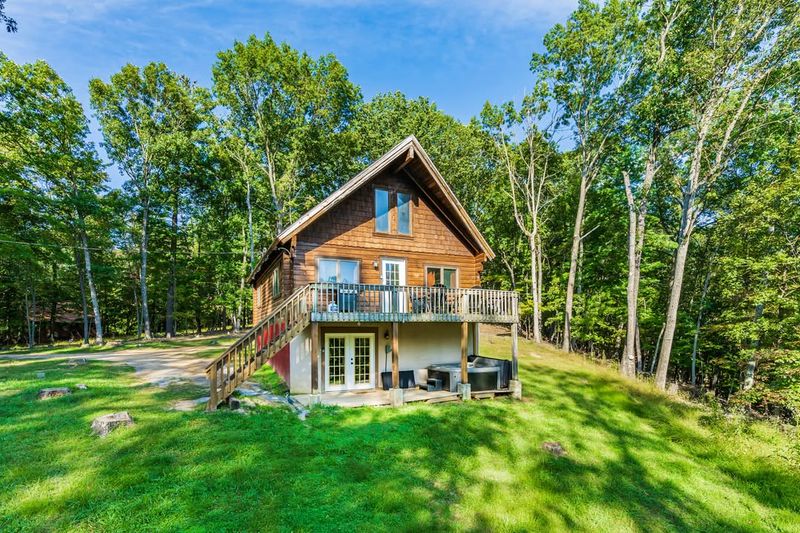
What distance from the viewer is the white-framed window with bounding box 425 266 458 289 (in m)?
14.0

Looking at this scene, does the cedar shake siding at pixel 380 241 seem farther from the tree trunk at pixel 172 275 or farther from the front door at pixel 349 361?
the tree trunk at pixel 172 275

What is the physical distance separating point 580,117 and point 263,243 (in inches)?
1084

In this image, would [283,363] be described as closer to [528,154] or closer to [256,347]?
[256,347]

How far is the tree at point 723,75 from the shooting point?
13516 millimetres

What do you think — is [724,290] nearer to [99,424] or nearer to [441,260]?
[441,260]

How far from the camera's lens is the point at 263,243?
32.9 m

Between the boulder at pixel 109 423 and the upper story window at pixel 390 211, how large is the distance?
8.93 metres

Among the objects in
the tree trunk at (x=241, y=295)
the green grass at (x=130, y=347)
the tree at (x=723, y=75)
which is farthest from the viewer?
the tree trunk at (x=241, y=295)

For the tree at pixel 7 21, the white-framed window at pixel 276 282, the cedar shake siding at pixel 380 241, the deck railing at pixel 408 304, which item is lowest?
the deck railing at pixel 408 304

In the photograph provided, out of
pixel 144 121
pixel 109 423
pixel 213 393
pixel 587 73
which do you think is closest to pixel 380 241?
pixel 213 393

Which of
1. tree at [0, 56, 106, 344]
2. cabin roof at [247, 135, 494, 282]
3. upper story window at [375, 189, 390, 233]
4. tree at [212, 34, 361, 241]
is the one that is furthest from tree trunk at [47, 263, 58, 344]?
upper story window at [375, 189, 390, 233]

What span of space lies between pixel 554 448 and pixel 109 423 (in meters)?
9.82

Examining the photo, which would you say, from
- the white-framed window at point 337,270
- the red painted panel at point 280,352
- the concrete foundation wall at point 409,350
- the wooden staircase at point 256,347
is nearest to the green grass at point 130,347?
the red painted panel at point 280,352

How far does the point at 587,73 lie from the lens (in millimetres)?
20109
